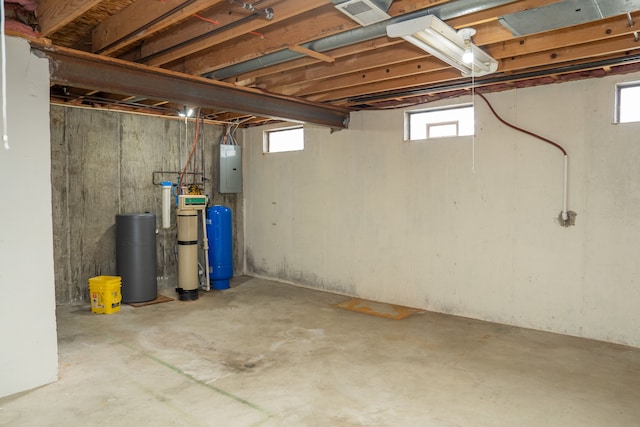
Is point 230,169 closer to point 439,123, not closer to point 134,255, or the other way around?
point 134,255

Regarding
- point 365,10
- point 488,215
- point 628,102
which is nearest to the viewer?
point 365,10

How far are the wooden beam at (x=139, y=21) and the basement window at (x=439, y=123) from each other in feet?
9.34

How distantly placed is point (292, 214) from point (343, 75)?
239 centimetres

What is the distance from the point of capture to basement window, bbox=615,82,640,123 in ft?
11.8

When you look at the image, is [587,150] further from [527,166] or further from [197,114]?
[197,114]

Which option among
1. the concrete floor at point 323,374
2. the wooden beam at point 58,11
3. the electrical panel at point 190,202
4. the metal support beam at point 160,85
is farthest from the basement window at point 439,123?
the wooden beam at point 58,11

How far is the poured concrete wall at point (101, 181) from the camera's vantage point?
488 cm

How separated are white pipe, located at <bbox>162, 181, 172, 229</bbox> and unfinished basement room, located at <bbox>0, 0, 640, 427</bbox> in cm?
3

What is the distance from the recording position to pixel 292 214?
6.00m

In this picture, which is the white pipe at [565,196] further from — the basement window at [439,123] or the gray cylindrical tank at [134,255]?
the gray cylindrical tank at [134,255]

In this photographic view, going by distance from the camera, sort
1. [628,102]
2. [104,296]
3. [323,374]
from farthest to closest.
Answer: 1. [104,296]
2. [628,102]
3. [323,374]

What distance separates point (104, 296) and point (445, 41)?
399 cm

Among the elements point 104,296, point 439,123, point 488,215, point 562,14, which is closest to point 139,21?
point 562,14

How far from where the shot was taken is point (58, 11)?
2.52m
